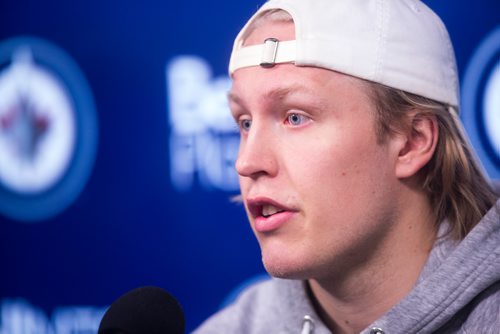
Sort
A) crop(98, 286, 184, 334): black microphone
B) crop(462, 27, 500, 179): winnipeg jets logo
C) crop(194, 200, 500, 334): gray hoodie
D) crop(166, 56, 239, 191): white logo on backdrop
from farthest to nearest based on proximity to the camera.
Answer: crop(166, 56, 239, 191): white logo on backdrop < crop(462, 27, 500, 179): winnipeg jets logo < crop(194, 200, 500, 334): gray hoodie < crop(98, 286, 184, 334): black microphone

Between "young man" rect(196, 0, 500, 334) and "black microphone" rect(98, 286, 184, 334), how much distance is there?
0.83 feet

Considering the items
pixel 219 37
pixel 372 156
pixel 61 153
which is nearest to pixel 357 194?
pixel 372 156

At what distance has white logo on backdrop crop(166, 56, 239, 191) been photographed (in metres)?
2.26

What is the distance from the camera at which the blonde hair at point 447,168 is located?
130 cm

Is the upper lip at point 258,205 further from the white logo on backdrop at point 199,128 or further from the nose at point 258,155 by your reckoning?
the white logo on backdrop at point 199,128

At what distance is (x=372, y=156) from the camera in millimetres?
1262

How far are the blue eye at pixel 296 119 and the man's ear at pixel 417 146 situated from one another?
0.19 m

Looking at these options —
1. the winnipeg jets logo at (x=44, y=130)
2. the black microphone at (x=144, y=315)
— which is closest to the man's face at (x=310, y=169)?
the black microphone at (x=144, y=315)

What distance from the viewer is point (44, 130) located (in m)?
2.42

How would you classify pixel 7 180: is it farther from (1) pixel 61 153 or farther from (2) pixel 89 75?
(2) pixel 89 75

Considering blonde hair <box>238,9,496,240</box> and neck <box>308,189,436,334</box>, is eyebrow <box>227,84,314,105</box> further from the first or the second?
neck <box>308,189,436,334</box>

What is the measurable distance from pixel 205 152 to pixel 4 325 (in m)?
0.90

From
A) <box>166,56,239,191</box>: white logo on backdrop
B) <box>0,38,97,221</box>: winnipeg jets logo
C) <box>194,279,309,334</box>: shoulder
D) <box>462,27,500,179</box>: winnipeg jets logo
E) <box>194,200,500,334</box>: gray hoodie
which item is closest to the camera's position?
<box>194,200,500,334</box>: gray hoodie

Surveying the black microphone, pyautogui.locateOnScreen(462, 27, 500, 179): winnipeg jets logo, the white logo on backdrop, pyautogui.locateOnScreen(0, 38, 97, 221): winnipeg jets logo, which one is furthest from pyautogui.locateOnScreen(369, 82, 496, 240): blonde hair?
pyautogui.locateOnScreen(0, 38, 97, 221): winnipeg jets logo
